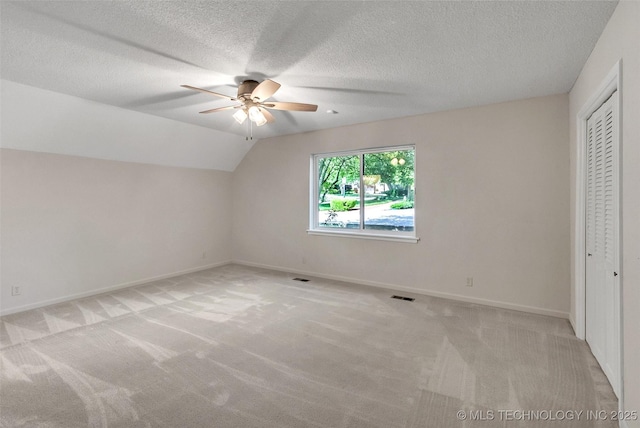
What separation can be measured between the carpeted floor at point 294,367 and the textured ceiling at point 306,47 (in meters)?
2.52

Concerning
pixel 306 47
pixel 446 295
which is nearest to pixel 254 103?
pixel 306 47

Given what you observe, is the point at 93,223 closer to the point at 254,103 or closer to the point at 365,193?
the point at 254,103

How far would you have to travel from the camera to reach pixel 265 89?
2553mm

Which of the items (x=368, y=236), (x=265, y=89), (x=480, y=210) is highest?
→ (x=265, y=89)

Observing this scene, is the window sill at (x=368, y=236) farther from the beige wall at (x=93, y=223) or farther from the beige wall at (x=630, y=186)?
the beige wall at (x=630, y=186)

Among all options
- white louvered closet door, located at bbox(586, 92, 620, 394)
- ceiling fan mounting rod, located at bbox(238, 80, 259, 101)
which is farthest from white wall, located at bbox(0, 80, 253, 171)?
→ white louvered closet door, located at bbox(586, 92, 620, 394)

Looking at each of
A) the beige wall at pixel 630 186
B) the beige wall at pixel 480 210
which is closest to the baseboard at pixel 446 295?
the beige wall at pixel 480 210

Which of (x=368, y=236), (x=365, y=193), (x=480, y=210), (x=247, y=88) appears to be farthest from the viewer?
(x=365, y=193)

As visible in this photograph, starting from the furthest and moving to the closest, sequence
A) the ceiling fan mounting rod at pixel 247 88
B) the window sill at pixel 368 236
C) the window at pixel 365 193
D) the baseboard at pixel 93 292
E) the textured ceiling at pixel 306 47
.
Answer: the window at pixel 365 193
the window sill at pixel 368 236
the baseboard at pixel 93 292
the ceiling fan mounting rod at pixel 247 88
the textured ceiling at pixel 306 47

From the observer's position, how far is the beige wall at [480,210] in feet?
11.1

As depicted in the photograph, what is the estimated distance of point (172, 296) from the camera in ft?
13.6

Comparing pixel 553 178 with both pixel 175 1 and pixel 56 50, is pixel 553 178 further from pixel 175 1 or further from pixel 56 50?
pixel 56 50

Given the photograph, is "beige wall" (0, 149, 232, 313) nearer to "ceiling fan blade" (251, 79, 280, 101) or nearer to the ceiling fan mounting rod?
the ceiling fan mounting rod

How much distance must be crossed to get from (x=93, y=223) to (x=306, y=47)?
13.0 feet
